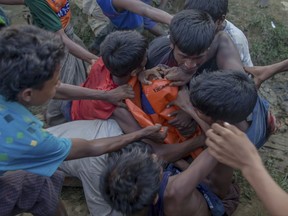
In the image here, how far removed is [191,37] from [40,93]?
1.02 m

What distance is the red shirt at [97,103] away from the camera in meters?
2.72

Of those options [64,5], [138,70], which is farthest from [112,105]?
[64,5]

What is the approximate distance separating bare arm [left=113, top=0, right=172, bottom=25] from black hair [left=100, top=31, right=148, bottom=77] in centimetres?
71

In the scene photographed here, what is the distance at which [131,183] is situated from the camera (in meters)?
2.04

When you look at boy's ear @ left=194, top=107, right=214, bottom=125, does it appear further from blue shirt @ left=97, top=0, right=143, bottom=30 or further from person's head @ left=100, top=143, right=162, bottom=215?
blue shirt @ left=97, top=0, right=143, bottom=30

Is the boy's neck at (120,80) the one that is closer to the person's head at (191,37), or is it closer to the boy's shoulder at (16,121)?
the person's head at (191,37)

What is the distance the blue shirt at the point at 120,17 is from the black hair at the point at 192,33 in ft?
3.35

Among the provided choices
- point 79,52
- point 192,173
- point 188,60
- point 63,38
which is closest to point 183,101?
point 188,60

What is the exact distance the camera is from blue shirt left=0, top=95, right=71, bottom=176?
187cm

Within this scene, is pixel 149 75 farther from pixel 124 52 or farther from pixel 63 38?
pixel 63 38

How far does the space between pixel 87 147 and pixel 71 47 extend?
1.23 meters

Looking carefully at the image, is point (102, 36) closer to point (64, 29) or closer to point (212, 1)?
point (64, 29)

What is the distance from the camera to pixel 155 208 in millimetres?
2312

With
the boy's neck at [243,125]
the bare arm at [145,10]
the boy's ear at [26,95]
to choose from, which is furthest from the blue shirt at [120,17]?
the boy's ear at [26,95]
